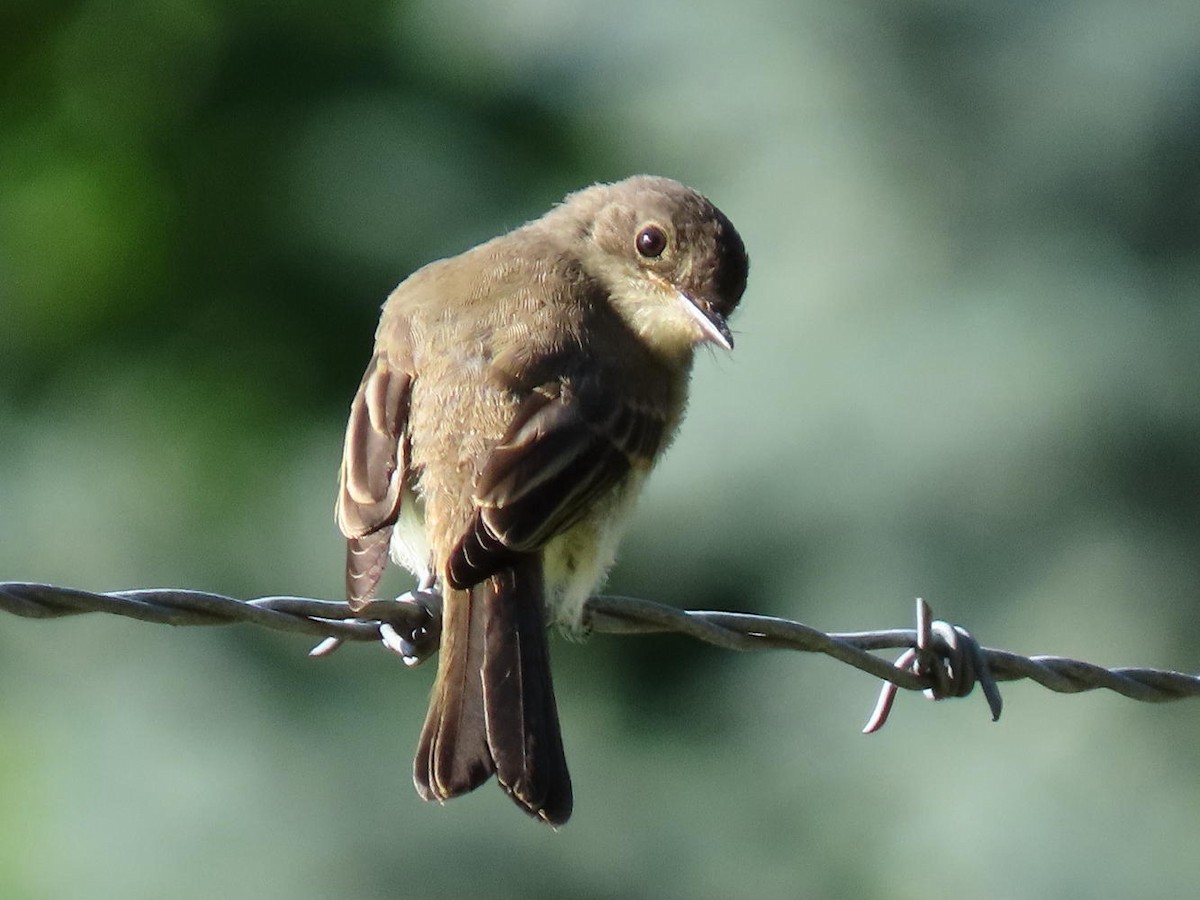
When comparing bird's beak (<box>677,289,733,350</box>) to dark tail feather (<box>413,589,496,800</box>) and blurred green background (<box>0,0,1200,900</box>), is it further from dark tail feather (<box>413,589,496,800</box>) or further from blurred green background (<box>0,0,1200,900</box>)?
blurred green background (<box>0,0,1200,900</box>)

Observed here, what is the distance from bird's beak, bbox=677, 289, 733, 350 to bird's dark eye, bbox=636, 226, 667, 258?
18cm

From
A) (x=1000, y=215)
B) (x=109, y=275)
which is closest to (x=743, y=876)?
(x=1000, y=215)

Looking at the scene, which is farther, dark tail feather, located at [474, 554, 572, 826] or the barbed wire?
dark tail feather, located at [474, 554, 572, 826]

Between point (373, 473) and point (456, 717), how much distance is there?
2.54 ft

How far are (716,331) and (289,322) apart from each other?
4.85 metres

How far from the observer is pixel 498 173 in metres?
9.78

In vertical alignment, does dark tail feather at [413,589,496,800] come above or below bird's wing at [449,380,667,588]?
below

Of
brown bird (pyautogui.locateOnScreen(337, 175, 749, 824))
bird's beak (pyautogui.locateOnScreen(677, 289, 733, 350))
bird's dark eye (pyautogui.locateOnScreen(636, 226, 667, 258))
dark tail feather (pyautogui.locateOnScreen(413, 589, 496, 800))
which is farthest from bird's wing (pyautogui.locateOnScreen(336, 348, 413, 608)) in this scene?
bird's dark eye (pyautogui.locateOnScreen(636, 226, 667, 258))

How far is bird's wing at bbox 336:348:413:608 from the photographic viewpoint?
→ 4.55m

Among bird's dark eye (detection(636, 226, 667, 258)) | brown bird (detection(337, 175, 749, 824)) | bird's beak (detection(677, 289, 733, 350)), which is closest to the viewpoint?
brown bird (detection(337, 175, 749, 824))

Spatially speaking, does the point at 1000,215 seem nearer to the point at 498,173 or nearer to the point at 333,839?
the point at 498,173

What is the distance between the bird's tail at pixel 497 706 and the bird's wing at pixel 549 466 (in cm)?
9

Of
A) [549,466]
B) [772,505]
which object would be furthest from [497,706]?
[772,505]

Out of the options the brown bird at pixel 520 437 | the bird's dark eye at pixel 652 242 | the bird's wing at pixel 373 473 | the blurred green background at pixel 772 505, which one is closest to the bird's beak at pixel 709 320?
the brown bird at pixel 520 437
